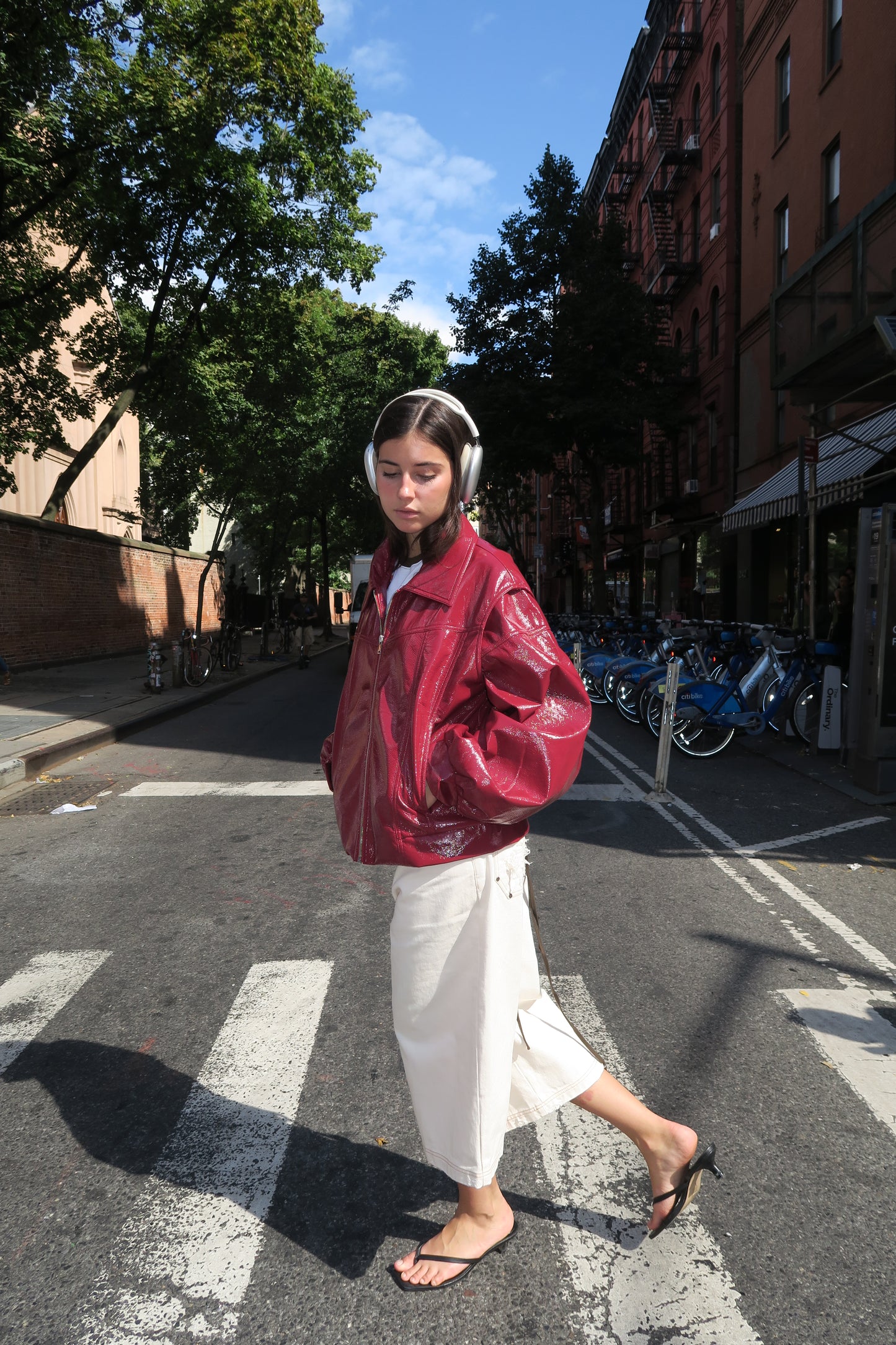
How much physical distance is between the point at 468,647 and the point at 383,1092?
Result: 1.84 meters

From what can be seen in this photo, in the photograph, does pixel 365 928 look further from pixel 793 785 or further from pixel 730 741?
pixel 730 741

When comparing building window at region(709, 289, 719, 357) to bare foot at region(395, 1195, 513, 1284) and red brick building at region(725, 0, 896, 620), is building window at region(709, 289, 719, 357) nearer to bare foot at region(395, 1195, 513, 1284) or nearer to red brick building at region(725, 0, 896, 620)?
red brick building at region(725, 0, 896, 620)

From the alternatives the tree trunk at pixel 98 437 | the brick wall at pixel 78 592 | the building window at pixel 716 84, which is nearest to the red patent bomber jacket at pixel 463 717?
the brick wall at pixel 78 592

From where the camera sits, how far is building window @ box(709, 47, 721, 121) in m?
27.8

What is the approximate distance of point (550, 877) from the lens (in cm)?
563

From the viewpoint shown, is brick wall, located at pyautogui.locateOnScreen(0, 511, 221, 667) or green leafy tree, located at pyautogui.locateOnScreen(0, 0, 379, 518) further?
brick wall, located at pyautogui.locateOnScreen(0, 511, 221, 667)

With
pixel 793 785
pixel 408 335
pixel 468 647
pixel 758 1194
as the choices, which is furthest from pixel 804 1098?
pixel 408 335

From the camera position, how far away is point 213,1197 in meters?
2.57

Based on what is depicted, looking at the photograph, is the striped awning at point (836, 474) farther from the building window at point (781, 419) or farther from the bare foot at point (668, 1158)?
the bare foot at point (668, 1158)

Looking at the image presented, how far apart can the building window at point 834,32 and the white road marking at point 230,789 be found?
746 inches

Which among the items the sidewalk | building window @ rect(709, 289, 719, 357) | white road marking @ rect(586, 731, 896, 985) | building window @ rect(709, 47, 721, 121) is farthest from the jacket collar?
building window @ rect(709, 47, 721, 121)

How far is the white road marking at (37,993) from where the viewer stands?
356 centimetres

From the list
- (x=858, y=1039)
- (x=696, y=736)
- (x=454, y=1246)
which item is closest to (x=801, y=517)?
(x=696, y=736)

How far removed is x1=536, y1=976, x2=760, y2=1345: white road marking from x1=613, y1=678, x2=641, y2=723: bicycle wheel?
10061 millimetres
